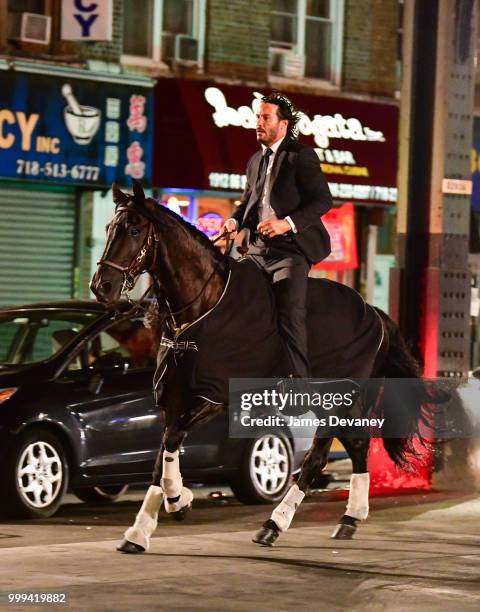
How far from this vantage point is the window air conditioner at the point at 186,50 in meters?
25.8

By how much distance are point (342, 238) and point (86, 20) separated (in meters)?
6.21

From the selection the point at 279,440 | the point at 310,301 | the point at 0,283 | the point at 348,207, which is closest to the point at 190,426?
the point at 310,301

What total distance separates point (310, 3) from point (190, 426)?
18.7 m

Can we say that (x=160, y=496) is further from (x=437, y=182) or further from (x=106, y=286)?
(x=437, y=182)

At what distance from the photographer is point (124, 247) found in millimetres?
9977

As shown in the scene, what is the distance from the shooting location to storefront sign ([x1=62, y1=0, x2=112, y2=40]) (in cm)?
2331

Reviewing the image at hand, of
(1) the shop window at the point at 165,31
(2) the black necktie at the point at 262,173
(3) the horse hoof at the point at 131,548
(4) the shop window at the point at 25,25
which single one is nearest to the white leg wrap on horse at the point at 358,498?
(3) the horse hoof at the point at 131,548

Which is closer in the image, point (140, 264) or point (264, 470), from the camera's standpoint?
point (140, 264)

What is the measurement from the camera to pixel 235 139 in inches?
1016

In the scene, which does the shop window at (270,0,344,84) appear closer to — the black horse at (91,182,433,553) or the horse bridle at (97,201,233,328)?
the black horse at (91,182,433,553)

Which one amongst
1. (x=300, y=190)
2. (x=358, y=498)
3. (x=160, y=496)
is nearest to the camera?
(x=160, y=496)

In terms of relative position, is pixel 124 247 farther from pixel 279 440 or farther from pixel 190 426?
pixel 279 440

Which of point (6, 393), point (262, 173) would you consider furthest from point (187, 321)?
point (6, 393)

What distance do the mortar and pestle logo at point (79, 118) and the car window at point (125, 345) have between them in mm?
10874
